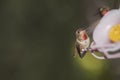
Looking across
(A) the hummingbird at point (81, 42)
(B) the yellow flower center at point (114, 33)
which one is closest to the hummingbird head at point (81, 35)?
(A) the hummingbird at point (81, 42)

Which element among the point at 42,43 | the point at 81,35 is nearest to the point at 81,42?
the point at 81,35

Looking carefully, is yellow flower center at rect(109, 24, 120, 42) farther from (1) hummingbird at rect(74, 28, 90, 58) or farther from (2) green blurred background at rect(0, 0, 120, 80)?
(2) green blurred background at rect(0, 0, 120, 80)

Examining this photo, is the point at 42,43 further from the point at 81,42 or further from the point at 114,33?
the point at 114,33

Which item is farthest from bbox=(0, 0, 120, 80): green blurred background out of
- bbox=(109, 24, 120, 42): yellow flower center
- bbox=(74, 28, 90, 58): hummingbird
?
bbox=(109, 24, 120, 42): yellow flower center

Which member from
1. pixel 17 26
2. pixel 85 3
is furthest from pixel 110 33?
pixel 17 26

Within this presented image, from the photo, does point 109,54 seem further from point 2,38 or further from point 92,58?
point 2,38

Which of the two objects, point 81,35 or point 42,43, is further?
point 42,43
